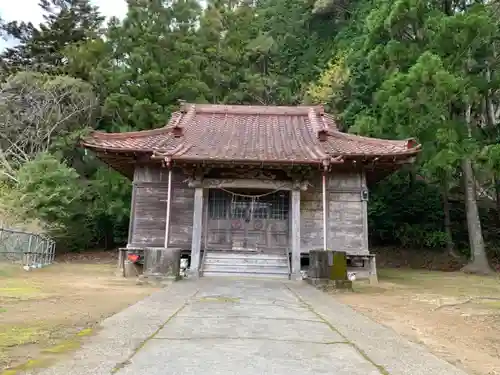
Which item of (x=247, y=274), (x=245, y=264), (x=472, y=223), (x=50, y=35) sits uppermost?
(x=50, y=35)

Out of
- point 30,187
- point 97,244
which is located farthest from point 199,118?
point 97,244

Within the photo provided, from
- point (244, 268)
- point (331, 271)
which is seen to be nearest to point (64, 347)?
point (331, 271)

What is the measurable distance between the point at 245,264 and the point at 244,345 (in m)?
8.67

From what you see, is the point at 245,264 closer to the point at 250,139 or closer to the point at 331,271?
the point at 331,271

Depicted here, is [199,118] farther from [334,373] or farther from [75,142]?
[334,373]

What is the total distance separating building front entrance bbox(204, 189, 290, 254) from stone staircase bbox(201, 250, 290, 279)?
0.43m

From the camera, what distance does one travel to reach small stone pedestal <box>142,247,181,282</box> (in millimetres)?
9898

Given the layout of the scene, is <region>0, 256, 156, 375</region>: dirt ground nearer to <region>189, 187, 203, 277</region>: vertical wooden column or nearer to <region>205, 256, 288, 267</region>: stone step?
<region>189, 187, 203, 277</region>: vertical wooden column

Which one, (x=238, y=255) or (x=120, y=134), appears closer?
(x=238, y=255)

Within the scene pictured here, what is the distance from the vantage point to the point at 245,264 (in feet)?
40.9

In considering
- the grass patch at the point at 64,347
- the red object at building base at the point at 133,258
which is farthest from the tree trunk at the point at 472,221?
the grass patch at the point at 64,347

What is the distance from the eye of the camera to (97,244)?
2384 centimetres

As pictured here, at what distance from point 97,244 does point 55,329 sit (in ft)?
66.4

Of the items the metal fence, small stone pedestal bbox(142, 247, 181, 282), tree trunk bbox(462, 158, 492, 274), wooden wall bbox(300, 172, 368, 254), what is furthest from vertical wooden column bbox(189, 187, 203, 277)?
tree trunk bbox(462, 158, 492, 274)
